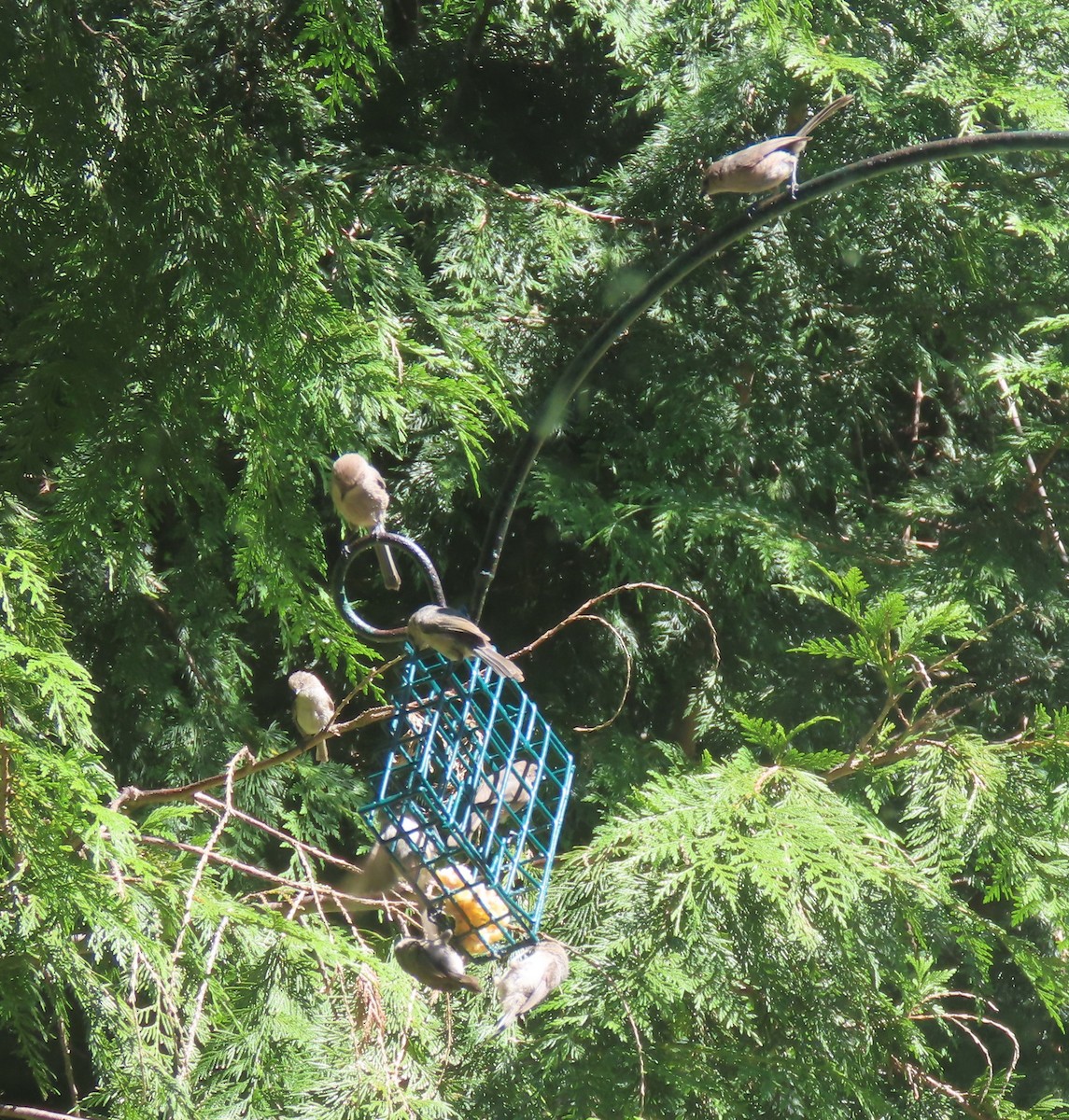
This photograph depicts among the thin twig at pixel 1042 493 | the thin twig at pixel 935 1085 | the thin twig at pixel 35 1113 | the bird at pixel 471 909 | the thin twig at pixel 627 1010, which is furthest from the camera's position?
the thin twig at pixel 1042 493

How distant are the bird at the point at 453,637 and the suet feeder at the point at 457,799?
4.0 inches

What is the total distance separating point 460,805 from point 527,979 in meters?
0.35

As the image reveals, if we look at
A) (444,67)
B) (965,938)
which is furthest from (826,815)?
(444,67)

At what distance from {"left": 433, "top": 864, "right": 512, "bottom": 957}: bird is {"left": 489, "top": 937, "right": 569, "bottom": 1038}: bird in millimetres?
139

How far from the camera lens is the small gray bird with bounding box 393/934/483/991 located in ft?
3.95

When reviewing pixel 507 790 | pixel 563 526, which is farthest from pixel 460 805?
pixel 563 526

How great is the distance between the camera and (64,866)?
135 cm

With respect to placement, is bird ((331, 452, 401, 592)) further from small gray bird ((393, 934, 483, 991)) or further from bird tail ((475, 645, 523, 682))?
small gray bird ((393, 934, 483, 991))

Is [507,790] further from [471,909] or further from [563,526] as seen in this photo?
[563,526]

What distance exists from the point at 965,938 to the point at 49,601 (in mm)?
1620

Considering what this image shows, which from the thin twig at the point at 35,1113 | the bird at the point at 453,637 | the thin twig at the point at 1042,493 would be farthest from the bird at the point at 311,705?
the thin twig at the point at 1042,493

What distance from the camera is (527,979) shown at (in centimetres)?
123

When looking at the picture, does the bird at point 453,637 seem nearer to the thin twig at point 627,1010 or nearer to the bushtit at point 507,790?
the bushtit at point 507,790

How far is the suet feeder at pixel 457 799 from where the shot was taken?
1.38m
